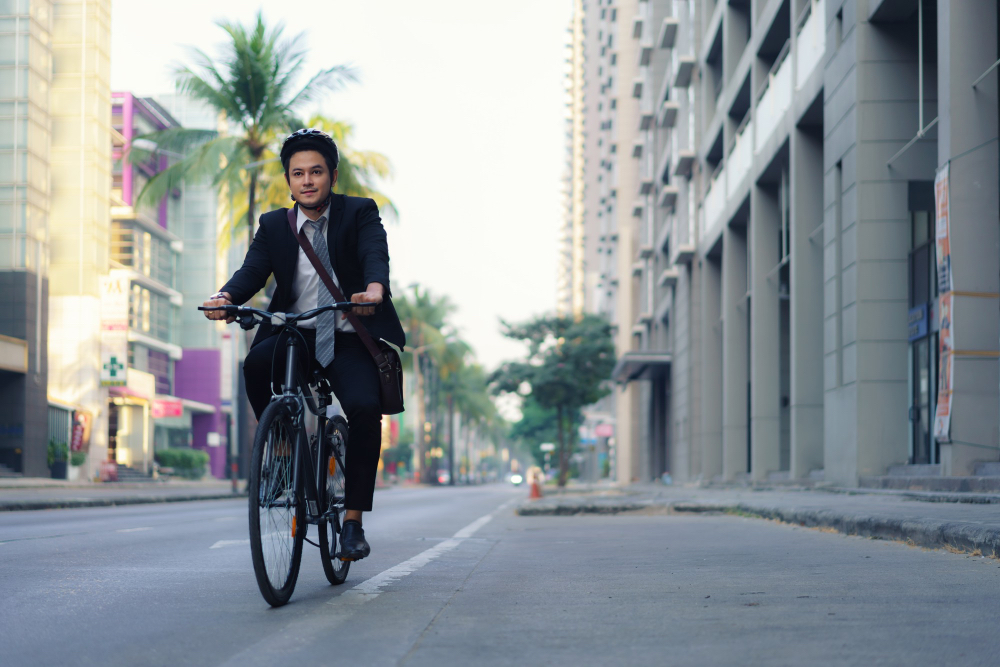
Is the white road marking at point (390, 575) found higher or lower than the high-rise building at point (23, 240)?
lower

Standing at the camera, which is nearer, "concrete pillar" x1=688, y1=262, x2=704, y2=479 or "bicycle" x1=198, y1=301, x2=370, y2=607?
"bicycle" x1=198, y1=301, x2=370, y2=607

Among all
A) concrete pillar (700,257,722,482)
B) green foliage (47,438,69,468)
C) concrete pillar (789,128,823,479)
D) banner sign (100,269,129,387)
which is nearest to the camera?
concrete pillar (789,128,823,479)

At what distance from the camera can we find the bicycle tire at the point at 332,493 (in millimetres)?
4812

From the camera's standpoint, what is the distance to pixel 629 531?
32.4ft

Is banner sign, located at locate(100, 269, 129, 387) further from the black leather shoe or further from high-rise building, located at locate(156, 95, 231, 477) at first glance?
the black leather shoe

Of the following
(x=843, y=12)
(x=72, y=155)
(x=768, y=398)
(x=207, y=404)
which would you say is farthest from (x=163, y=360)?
(x=843, y=12)

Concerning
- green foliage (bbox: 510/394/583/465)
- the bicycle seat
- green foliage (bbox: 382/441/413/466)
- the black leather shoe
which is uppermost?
the bicycle seat

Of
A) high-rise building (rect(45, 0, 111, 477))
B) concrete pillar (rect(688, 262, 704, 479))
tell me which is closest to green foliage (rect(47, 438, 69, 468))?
high-rise building (rect(45, 0, 111, 477))

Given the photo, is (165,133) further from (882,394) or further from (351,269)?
(351,269)

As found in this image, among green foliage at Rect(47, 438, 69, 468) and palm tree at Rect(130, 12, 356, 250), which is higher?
palm tree at Rect(130, 12, 356, 250)

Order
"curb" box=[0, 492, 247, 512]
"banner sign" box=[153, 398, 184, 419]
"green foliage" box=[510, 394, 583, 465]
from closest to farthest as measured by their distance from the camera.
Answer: "curb" box=[0, 492, 247, 512], "banner sign" box=[153, 398, 184, 419], "green foliage" box=[510, 394, 583, 465]

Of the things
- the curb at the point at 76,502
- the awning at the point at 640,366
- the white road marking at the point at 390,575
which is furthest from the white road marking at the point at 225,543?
the awning at the point at 640,366

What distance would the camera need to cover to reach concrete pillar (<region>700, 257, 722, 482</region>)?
3120 cm

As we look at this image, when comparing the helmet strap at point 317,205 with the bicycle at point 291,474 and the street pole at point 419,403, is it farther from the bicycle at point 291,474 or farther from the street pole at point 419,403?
the street pole at point 419,403
